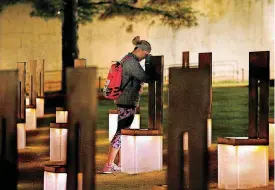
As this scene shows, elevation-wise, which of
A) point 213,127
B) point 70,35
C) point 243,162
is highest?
point 70,35

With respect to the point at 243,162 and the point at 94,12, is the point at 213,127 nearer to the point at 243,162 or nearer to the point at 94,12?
the point at 243,162

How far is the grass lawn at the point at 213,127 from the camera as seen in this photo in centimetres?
973

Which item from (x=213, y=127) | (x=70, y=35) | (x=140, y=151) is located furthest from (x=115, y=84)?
(x=70, y=35)

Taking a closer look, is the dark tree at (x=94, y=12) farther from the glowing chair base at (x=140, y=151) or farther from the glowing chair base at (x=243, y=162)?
the glowing chair base at (x=243, y=162)

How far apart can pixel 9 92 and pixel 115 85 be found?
4125 mm

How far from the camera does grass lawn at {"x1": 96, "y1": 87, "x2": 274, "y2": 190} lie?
973 centimetres

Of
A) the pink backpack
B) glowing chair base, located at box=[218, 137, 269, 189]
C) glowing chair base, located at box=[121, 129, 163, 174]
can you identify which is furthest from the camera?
the pink backpack

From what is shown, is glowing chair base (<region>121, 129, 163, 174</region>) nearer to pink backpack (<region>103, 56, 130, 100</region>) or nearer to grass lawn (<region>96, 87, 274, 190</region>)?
grass lawn (<region>96, 87, 274, 190</region>)

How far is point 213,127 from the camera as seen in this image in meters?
14.7

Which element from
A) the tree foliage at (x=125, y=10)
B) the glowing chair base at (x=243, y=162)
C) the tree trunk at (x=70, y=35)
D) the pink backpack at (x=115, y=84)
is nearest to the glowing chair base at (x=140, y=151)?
the pink backpack at (x=115, y=84)

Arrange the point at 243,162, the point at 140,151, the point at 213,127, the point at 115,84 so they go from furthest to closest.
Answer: the point at 213,127 < the point at 115,84 < the point at 140,151 < the point at 243,162

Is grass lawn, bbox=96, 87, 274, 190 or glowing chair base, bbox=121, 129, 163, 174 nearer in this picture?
Answer: grass lawn, bbox=96, 87, 274, 190

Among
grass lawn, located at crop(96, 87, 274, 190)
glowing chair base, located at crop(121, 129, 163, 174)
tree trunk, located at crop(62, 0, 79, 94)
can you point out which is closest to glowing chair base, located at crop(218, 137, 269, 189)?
grass lawn, located at crop(96, 87, 274, 190)

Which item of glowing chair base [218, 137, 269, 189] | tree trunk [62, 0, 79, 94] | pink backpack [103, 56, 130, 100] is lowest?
glowing chair base [218, 137, 269, 189]
